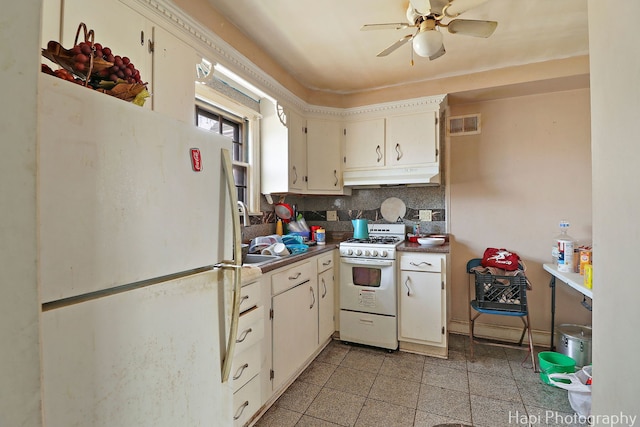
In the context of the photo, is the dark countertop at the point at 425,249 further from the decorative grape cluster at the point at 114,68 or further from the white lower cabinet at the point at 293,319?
the decorative grape cluster at the point at 114,68

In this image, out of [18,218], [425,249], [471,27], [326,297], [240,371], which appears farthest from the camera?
[326,297]

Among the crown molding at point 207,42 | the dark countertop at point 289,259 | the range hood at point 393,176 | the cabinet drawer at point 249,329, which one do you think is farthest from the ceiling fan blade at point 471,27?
the cabinet drawer at point 249,329

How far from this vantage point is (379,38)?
2.16 metres

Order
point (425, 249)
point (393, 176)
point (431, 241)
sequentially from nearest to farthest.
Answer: point (425, 249) < point (431, 241) < point (393, 176)

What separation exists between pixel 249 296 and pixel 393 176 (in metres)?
1.92

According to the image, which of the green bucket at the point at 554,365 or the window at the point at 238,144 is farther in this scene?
the window at the point at 238,144

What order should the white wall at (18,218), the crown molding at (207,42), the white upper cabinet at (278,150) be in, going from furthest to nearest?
the white upper cabinet at (278,150), the crown molding at (207,42), the white wall at (18,218)

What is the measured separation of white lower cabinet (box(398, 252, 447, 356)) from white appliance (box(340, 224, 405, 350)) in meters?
0.09

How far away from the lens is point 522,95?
9.08 feet

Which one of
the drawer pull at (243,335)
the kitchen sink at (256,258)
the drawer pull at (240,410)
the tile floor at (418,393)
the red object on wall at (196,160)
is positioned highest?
the red object on wall at (196,160)

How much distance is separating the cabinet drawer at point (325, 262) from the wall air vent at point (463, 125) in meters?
1.82

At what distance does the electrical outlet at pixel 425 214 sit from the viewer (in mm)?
3072

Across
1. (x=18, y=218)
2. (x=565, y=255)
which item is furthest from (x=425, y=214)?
(x=18, y=218)

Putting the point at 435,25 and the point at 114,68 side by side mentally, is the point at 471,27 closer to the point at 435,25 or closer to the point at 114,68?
the point at 435,25
